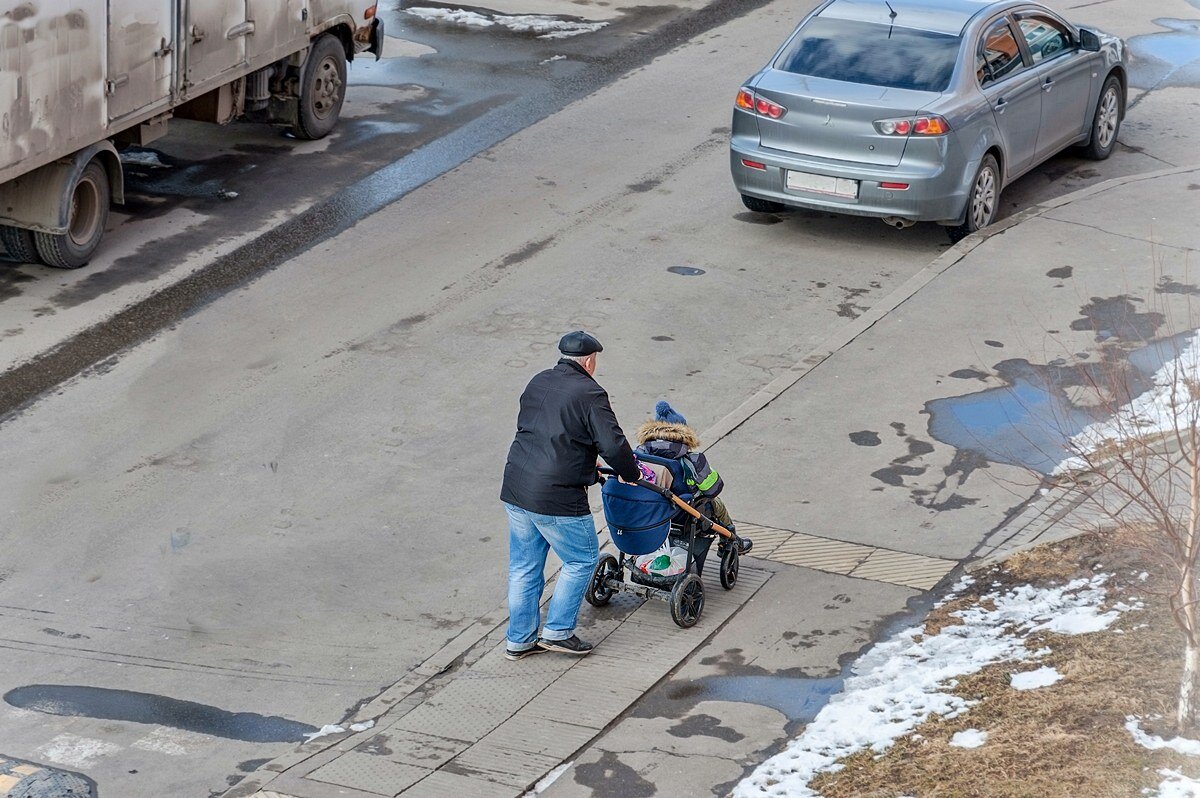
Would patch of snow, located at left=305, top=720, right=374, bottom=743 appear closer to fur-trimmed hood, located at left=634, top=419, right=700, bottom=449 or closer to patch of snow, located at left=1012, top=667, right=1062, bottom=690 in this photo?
fur-trimmed hood, located at left=634, top=419, right=700, bottom=449

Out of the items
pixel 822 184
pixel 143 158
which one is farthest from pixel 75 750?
pixel 143 158

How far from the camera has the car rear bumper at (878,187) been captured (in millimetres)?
12375

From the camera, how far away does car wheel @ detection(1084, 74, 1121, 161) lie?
47.7ft

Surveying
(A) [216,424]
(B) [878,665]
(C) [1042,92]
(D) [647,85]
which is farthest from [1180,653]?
(D) [647,85]

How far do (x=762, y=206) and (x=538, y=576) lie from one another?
21.9 ft

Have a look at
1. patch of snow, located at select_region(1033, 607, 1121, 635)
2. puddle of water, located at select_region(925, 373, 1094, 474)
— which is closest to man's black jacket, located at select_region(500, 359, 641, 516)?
patch of snow, located at select_region(1033, 607, 1121, 635)

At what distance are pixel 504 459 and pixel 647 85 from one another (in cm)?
847

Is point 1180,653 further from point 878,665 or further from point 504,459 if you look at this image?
point 504,459

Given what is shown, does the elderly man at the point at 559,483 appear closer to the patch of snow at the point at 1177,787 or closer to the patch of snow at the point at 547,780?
the patch of snow at the point at 547,780

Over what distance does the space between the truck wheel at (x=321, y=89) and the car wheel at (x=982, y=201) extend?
19.7ft

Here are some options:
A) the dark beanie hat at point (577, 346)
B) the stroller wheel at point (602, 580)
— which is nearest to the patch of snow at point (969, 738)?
the stroller wheel at point (602, 580)

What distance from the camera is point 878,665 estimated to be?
748 centimetres

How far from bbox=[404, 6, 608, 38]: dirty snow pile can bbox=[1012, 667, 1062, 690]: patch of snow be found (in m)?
13.4

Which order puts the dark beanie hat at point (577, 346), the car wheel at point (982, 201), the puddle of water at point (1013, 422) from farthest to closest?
the car wheel at point (982, 201), the puddle of water at point (1013, 422), the dark beanie hat at point (577, 346)
